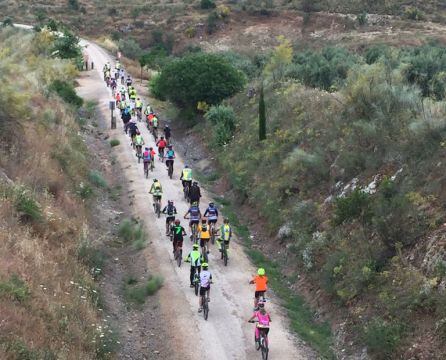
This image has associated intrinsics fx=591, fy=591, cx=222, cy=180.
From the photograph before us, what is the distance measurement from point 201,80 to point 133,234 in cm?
2072

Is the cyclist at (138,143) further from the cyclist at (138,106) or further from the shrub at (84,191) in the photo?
the cyclist at (138,106)

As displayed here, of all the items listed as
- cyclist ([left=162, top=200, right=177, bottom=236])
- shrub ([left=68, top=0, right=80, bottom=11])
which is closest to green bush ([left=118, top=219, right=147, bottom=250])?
cyclist ([left=162, top=200, right=177, bottom=236])

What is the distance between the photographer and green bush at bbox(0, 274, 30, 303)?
12.6 meters

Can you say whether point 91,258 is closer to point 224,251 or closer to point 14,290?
point 224,251

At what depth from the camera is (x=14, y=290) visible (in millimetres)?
12789

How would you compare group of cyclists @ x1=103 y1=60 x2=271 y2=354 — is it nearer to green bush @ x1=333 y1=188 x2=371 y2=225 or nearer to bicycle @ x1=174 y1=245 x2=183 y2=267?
bicycle @ x1=174 y1=245 x2=183 y2=267

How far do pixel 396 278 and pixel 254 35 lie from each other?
240 feet

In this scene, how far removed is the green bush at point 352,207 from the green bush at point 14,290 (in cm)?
1050

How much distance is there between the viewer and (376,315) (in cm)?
1523

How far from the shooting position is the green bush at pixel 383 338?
45.1 ft

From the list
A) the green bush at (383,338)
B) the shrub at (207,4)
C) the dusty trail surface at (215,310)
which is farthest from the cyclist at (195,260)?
the shrub at (207,4)

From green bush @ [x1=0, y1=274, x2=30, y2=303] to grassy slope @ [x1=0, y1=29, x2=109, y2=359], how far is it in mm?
21

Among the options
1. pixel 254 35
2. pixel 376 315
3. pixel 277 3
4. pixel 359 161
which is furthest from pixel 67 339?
pixel 277 3

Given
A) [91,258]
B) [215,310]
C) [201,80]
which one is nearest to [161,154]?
[201,80]
